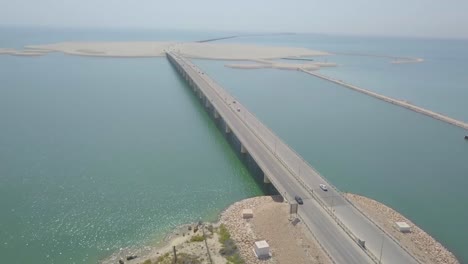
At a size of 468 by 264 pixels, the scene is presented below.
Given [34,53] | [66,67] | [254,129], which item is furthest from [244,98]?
[34,53]

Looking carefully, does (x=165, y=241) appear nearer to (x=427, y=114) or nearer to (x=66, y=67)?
(x=427, y=114)

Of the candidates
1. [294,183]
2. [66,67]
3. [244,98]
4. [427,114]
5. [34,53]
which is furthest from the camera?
[34,53]

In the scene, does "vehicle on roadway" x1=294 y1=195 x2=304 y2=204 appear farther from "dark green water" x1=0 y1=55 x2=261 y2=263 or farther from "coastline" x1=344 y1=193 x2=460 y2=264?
"dark green water" x1=0 y1=55 x2=261 y2=263

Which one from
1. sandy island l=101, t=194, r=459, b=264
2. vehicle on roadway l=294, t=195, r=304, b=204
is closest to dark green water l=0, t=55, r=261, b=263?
sandy island l=101, t=194, r=459, b=264

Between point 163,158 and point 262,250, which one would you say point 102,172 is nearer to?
point 163,158

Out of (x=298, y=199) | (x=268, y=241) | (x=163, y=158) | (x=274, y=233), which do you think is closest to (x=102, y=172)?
(x=163, y=158)

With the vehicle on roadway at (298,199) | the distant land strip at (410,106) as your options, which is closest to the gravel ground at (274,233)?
the vehicle on roadway at (298,199)

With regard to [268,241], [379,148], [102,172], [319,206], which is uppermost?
[319,206]
